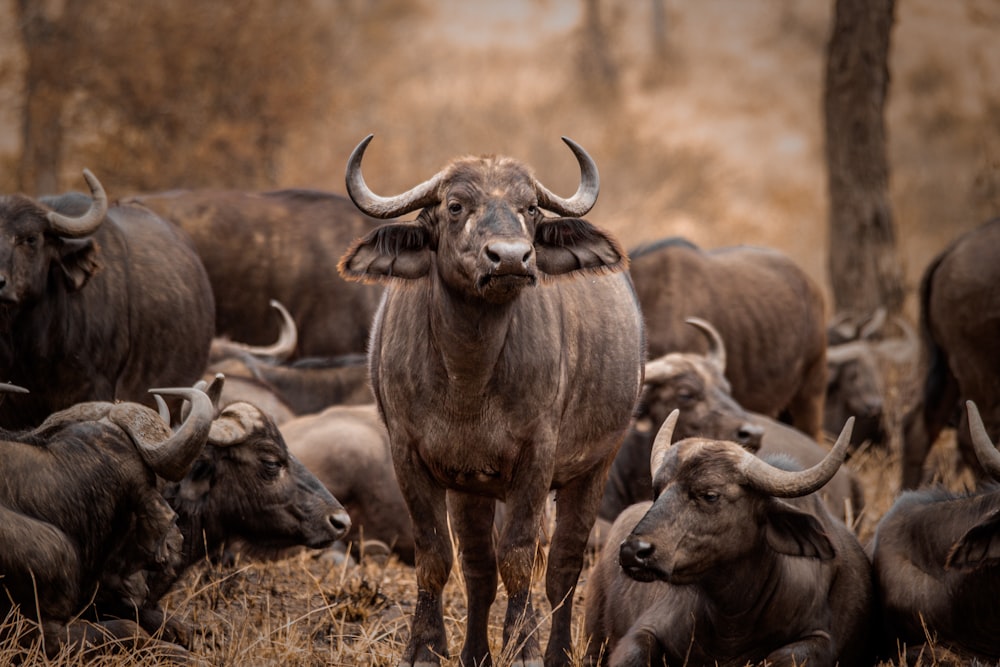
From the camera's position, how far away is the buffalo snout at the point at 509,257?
4.50 meters

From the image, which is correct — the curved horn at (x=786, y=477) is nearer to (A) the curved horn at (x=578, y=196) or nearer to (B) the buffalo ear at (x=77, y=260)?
(A) the curved horn at (x=578, y=196)

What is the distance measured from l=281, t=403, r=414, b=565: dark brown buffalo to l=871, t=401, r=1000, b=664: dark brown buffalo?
3076 millimetres

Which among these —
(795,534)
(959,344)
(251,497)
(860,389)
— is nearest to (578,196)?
(795,534)

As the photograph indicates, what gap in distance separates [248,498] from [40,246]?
5.52ft

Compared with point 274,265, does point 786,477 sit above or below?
above

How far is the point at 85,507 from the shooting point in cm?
516

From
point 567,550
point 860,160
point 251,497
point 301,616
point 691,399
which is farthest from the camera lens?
point 860,160

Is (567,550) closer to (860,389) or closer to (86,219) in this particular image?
(86,219)

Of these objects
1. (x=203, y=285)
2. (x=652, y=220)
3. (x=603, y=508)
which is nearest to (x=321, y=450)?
(x=203, y=285)

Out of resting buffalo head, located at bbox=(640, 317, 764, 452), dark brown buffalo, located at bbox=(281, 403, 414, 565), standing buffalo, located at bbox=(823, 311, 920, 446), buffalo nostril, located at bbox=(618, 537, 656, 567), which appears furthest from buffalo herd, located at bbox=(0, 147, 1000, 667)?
standing buffalo, located at bbox=(823, 311, 920, 446)

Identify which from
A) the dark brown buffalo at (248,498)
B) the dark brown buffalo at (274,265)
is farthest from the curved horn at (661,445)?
the dark brown buffalo at (274,265)

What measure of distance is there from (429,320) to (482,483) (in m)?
0.66

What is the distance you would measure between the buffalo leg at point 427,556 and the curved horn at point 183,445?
799 mm

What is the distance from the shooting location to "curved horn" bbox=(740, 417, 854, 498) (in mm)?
4922
